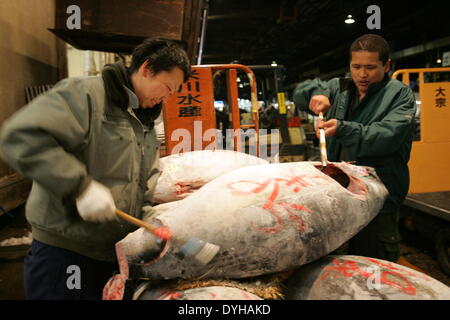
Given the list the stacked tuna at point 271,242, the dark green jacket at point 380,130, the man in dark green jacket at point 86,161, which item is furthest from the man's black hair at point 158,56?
the dark green jacket at point 380,130

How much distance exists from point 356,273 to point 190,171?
117 cm

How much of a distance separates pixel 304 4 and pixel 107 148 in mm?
11942

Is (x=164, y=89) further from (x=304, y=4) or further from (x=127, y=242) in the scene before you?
(x=304, y=4)

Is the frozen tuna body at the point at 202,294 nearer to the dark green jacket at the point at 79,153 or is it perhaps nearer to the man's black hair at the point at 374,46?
the dark green jacket at the point at 79,153

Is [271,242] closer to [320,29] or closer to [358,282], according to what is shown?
[358,282]

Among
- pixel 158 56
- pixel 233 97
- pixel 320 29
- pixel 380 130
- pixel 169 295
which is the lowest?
pixel 169 295

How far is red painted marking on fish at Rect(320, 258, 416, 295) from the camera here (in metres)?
1.42

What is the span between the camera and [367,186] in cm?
173

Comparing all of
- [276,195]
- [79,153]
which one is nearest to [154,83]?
[79,153]

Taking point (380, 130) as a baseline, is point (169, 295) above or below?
below

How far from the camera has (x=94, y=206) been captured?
49.3 inches

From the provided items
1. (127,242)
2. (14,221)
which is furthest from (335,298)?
(14,221)

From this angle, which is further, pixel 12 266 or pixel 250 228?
pixel 12 266

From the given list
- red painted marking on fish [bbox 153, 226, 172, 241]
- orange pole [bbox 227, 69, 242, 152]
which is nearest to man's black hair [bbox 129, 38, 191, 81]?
red painted marking on fish [bbox 153, 226, 172, 241]
